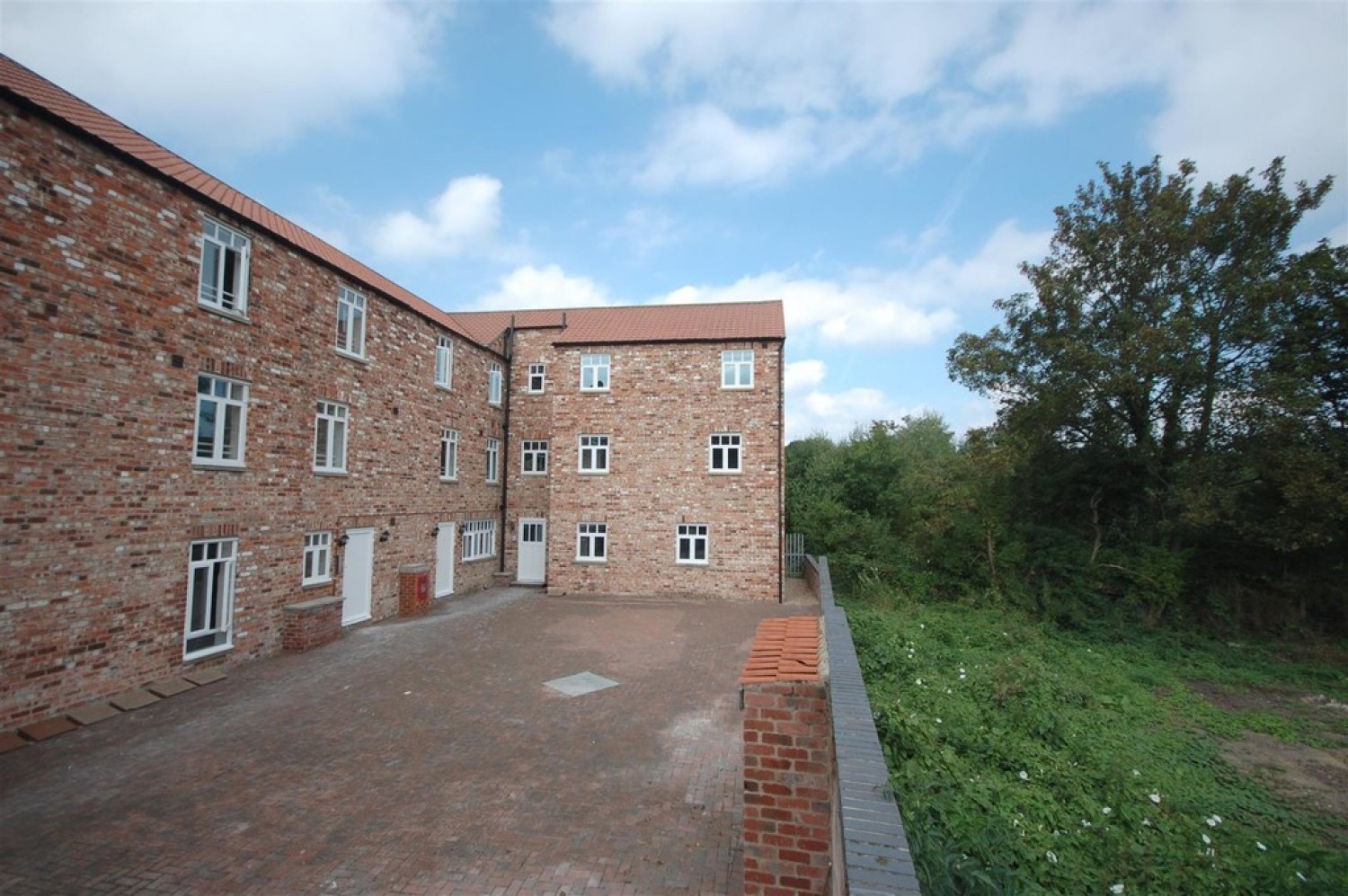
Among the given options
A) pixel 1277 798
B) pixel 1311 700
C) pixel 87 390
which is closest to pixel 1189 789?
pixel 1277 798

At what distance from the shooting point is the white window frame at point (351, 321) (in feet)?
41.9

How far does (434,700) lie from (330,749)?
5.73 feet

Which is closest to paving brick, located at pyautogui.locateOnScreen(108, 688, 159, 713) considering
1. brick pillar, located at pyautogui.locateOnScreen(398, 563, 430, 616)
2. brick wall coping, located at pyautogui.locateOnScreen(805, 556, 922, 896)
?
brick pillar, located at pyautogui.locateOnScreen(398, 563, 430, 616)

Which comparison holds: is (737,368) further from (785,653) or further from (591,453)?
(785,653)

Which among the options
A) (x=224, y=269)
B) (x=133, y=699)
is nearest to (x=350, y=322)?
(x=224, y=269)

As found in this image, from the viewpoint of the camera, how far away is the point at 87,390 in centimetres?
779

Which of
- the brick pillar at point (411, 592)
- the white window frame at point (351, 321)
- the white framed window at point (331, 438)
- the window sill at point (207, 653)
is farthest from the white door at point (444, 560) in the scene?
the window sill at point (207, 653)

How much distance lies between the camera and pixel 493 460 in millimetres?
19906

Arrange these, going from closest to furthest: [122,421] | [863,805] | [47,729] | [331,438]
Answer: [863,805]
[47,729]
[122,421]
[331,438]

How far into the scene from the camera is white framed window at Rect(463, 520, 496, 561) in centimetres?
1820

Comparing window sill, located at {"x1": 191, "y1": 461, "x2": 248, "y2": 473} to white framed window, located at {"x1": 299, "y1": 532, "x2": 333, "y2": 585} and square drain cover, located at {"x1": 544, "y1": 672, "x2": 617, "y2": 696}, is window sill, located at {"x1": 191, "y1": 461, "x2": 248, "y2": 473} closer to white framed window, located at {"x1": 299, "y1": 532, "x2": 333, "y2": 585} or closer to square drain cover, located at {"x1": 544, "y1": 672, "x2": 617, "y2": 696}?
white framed window, located at {"x1": 299, "y1": 532, "x2": 333, "y2": 585}

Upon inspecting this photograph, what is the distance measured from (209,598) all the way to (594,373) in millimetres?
11261

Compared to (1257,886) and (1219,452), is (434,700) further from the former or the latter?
(1219,452)

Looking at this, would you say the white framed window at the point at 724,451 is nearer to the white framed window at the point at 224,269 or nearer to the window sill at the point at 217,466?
the window sill at the point at 217,466
